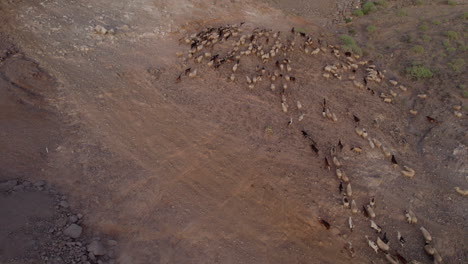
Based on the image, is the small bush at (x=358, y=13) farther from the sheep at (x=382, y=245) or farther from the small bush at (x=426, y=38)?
the sheep at (x=382, y=245)

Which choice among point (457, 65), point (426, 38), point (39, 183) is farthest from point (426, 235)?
point (426, 38)

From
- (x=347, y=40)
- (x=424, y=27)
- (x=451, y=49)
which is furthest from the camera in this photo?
(x=424, y=27)

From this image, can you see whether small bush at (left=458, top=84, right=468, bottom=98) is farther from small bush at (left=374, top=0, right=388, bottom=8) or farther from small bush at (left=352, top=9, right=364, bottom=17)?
small bush at (left=374, top=0, right=388, bottom=8)

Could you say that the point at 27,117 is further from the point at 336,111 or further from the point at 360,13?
the point at 360,13

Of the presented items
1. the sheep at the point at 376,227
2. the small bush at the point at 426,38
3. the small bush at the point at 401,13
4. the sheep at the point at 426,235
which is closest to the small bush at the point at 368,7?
the small bush at the point at 401,13

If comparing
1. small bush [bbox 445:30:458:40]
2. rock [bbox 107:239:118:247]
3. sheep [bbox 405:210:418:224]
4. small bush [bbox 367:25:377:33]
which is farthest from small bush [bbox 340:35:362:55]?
rock [bbox 107:239:118:247]

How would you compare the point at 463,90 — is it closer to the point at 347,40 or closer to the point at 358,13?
the point at 347,40

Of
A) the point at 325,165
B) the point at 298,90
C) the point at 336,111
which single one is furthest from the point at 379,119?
the point at 325,165
